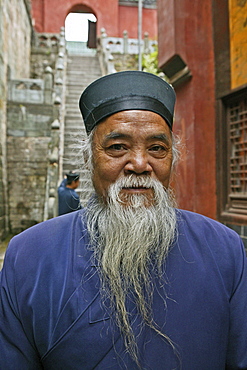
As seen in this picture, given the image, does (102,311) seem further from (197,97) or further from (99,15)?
(99,15)

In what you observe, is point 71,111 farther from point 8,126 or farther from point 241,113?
point 241,113

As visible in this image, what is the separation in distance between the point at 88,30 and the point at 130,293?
87.7 ft

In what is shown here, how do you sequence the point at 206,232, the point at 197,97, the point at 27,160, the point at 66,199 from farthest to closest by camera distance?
1. the point at 27,160
2. the point at 66,199
3. the point at 197,97
4. the point at 206,232

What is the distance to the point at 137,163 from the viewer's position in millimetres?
1458

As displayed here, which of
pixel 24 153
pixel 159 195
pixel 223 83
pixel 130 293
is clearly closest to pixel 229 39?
pixel 223 83

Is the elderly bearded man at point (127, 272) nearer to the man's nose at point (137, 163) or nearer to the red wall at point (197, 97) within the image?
the man's nose at point (137, 163)

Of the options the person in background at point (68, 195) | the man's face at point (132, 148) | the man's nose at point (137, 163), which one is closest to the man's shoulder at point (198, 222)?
the man's face at point (132, 148)

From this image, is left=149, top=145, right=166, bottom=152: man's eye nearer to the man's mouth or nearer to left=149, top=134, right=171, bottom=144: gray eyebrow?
left=149, top=134, right=171, bottom=144: gray eyebrow

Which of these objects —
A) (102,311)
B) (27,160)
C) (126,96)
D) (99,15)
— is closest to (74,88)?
(27,160)

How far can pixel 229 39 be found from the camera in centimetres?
457

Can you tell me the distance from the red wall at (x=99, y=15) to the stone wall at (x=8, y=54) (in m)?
5.00

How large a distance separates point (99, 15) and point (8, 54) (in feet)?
38.8

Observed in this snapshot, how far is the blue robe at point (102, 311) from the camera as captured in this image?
1284 mm

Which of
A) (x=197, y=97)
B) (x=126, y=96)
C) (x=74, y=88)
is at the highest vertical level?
(x=74, y=88)
